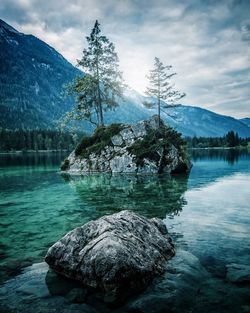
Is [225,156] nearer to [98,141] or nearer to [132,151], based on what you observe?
[98,141]

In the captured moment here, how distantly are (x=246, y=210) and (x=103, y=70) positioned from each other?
35.4 metres

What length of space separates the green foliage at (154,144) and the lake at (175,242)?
46.5 ft

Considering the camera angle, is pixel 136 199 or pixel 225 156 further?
pixel 225 156

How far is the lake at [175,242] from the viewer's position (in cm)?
674

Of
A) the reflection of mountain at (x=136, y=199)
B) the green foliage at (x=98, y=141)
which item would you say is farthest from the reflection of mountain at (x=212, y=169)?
the green foliage at (x=98, y=141)

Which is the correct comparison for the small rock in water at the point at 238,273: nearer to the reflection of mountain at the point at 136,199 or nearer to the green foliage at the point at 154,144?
the reflection of mountain at the point at 136,199

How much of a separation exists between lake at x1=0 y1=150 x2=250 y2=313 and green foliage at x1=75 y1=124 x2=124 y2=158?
18030 millimetres

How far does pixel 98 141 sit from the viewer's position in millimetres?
42062

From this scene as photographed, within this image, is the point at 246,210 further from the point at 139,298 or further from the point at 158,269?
the point at 139,298

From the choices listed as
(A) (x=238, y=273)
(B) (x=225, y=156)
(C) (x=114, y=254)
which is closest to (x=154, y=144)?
(A) (x=238, y=273)

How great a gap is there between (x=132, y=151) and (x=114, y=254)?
30527 millimetres

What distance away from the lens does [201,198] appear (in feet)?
63.1

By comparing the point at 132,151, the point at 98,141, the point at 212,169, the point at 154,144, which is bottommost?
the point at 212,169

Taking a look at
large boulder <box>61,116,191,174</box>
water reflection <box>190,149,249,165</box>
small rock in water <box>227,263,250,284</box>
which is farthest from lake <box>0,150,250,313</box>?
water reflection <box>190,149,249,165</box>
